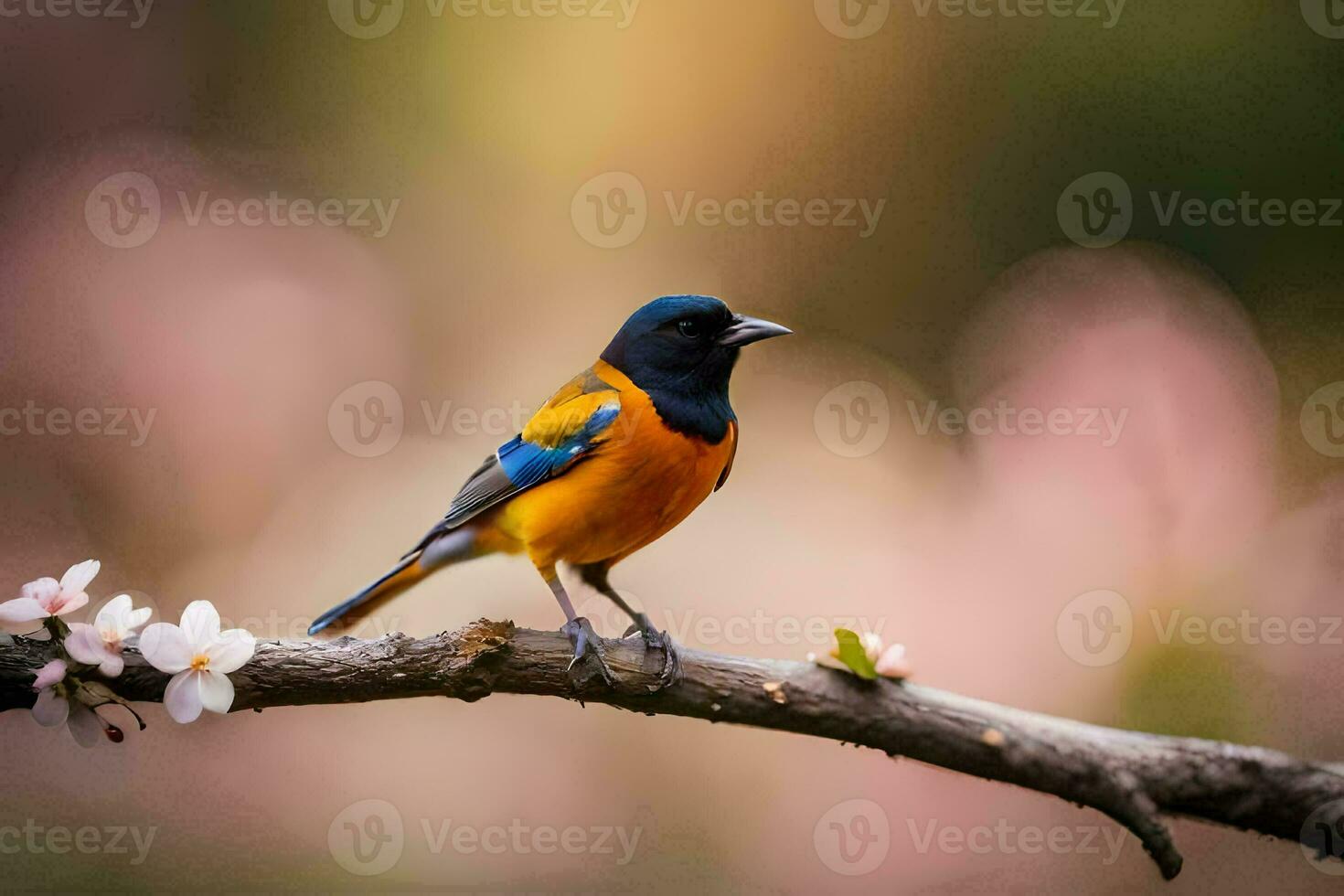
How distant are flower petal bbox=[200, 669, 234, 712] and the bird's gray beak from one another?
1.03 meters

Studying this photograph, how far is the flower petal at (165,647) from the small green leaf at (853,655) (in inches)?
39.0

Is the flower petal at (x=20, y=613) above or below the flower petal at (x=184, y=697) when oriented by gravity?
above

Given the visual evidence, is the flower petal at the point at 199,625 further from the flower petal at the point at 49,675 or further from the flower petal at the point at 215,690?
the flower petal at the point at 49,675

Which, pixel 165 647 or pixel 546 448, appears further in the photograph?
pixel 546 448

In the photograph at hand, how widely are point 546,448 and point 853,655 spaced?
2.34 ft

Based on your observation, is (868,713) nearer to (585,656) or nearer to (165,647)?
(585,656)

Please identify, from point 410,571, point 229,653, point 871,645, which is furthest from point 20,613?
point 871,645

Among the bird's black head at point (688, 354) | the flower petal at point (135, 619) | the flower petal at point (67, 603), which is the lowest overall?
the flower petal at point (135, 619)

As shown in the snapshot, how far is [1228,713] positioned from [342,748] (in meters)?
2.49

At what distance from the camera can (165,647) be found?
146cm

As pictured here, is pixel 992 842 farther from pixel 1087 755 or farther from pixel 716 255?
pixel 716 255

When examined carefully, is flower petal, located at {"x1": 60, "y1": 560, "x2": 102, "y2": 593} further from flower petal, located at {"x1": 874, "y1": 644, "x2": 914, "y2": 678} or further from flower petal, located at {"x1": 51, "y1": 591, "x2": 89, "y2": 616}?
flower petal, located at {"x1": 874, "y1": 644, "x2": 914, "y2": 678}

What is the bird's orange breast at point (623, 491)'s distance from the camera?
2.02 m

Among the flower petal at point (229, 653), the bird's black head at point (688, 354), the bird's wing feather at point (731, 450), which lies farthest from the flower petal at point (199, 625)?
the bird's wing feather at point (731, 450)
